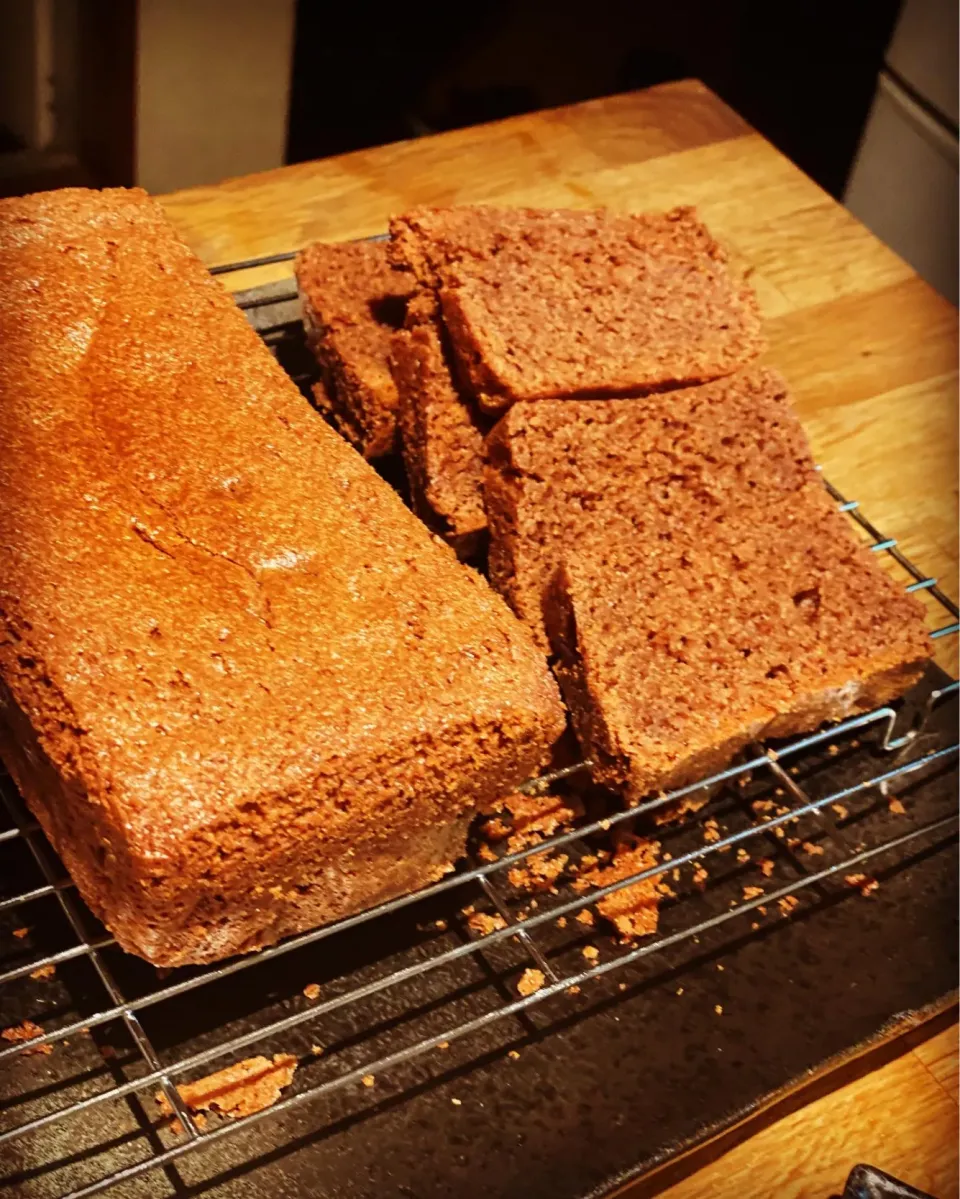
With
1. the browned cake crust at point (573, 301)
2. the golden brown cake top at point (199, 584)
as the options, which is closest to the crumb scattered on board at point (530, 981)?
the golden brown cake top at point (199, 584)

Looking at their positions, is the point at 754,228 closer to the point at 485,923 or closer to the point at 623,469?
the point at 623,469

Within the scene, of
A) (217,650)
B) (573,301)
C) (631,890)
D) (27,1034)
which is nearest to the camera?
(217,650)

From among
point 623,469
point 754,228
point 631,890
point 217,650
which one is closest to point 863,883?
point 631,890

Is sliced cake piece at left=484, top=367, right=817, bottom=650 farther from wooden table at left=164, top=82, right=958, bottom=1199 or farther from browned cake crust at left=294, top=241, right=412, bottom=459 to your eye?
wooden table at left=164, top=82, right=958, bottom=1199

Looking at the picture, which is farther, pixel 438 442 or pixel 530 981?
pixel 438 442

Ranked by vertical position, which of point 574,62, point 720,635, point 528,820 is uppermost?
point 574,62

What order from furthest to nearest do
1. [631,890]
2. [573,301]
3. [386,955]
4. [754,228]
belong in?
1. [754,228]
2. [573,301]
3. [631,890]
4. [386,955]

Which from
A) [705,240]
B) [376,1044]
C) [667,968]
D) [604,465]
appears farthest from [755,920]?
[705,240]
